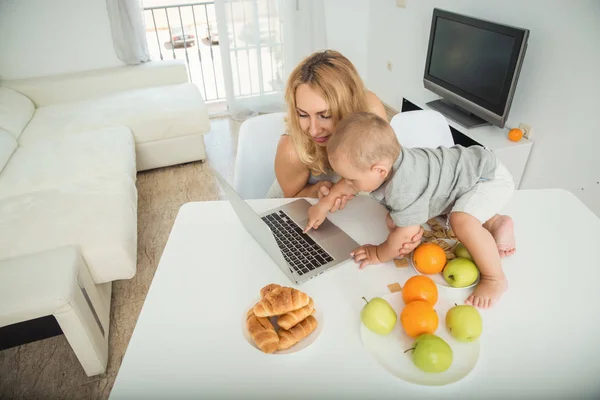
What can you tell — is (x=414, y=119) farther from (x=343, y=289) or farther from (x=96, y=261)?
(x=96, y=261)

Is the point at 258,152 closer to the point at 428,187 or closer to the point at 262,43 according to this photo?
the point at 428,187

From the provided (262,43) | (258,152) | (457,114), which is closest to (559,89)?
(457,114)

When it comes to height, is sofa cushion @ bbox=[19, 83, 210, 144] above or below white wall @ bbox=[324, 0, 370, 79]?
below

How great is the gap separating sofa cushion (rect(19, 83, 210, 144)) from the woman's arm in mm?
1779

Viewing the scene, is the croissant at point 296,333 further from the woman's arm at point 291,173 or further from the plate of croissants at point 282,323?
the woman's arm at point 291,173

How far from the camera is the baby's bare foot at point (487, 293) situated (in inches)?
36.0

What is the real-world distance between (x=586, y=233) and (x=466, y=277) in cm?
45

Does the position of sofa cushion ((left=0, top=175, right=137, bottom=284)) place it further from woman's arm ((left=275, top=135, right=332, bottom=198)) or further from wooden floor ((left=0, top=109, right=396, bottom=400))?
woman's arm ((left=275, top=135, right=332, bottom=198))

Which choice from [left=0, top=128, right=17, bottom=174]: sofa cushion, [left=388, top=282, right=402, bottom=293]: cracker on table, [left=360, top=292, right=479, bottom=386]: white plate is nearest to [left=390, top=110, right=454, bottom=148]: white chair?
[left=388, top=282, right=402, bottom=293]: cracker on table

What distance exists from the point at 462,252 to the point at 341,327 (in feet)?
1.26

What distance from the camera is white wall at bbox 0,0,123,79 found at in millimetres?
3424

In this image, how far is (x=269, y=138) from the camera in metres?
1.67

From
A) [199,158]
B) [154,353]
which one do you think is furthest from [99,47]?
[154,353]

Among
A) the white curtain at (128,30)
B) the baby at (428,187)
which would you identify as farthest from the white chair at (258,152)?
the white curtain at (128,30)
